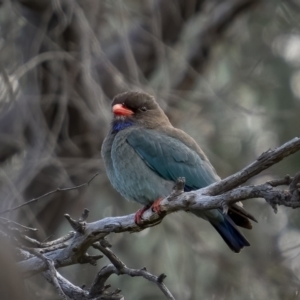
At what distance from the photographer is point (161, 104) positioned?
7363 millimetres

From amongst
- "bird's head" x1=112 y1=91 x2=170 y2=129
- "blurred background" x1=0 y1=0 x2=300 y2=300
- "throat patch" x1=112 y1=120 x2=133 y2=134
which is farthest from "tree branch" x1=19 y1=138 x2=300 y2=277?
"blurred background" x1=0 y1=0 x2=300 y2=300

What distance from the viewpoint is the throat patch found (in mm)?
5355

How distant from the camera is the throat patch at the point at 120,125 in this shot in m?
5.36

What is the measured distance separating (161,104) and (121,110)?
1.97 metres

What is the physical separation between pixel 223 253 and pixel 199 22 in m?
3.17

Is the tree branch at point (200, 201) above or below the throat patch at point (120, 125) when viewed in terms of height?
below

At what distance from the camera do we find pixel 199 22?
9930mm

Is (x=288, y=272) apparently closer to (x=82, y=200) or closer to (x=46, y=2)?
(x=82, y=200)

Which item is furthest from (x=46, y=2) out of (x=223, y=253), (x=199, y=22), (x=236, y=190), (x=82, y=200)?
(x=236, y=190)

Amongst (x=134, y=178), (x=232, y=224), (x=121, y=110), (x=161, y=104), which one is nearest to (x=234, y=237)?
(x=232, y=224)

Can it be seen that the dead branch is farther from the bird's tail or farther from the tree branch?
the bird's tail

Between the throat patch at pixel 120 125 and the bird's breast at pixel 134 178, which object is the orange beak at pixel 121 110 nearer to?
the throat patch at pixel 120 125

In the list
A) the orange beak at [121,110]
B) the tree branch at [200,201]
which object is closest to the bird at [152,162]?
the orange beak at [121,110]

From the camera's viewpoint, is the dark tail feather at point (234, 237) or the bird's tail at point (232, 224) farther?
the dark tail feather at point (234, 237)
